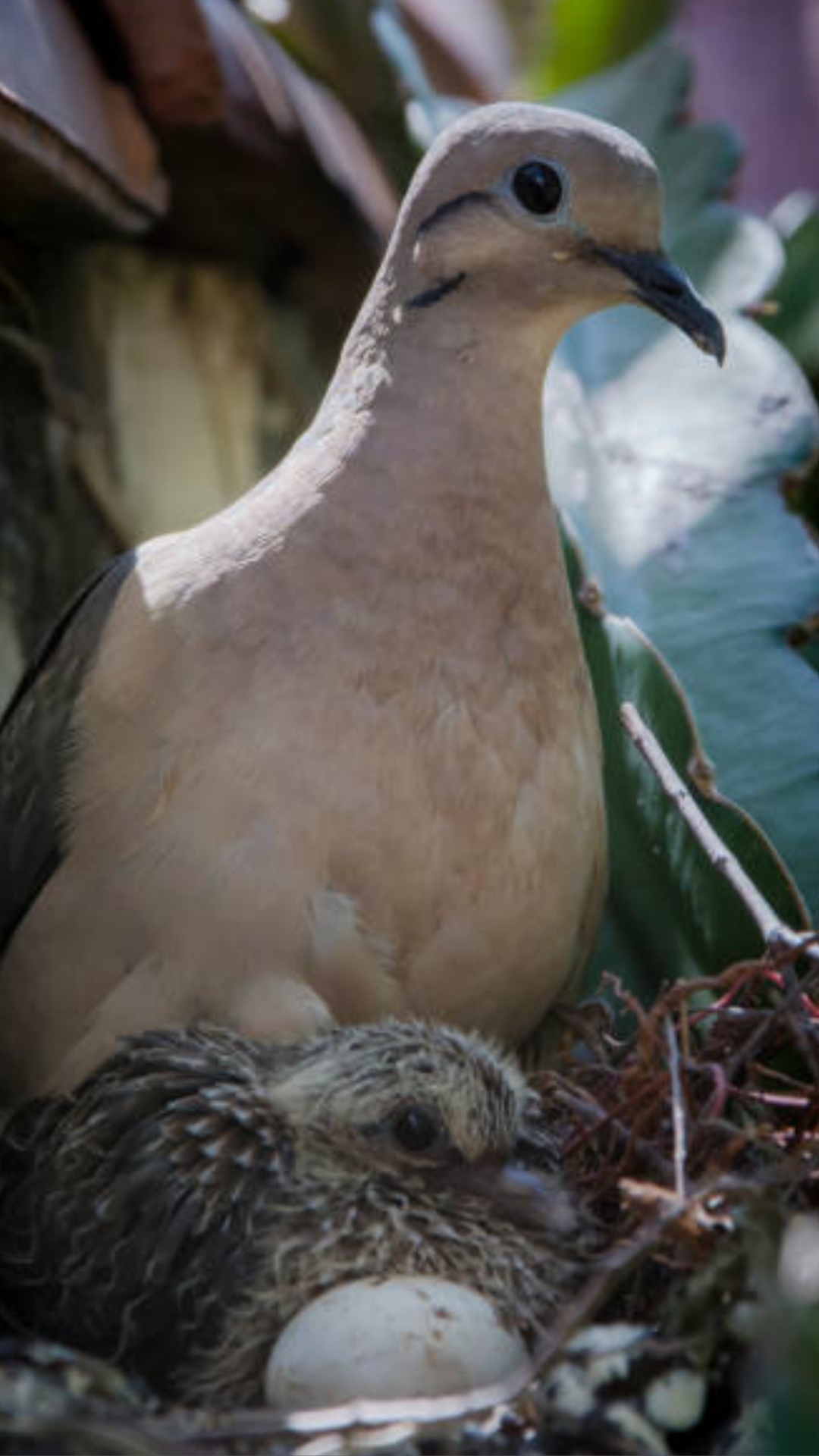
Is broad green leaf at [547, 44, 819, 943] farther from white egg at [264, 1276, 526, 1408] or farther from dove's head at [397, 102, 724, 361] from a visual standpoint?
white egg at [264, 1276, 526, 1408]

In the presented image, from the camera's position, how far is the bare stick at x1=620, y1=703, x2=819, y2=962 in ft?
7.07

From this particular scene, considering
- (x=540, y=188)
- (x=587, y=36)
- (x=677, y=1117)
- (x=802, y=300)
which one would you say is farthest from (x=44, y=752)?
(x=587, y=36)

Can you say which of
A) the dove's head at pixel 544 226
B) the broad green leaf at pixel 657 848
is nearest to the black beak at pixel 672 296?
the dove's head at pixel 544 226

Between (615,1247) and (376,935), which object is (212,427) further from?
(615,1247)

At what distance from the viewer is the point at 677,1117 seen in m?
1.96

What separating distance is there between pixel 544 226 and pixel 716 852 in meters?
0.79

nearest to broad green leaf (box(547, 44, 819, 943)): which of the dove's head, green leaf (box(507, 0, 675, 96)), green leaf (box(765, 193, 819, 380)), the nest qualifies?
green leaf (box(765, 193, 819, 380))

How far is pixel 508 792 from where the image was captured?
2.54 m

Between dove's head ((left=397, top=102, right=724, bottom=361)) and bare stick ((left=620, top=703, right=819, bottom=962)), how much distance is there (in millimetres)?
473

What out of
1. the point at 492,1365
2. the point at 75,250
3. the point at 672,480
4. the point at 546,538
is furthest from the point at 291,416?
the point at 492,1365

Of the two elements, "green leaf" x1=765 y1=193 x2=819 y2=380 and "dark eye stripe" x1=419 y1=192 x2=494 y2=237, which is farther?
"green leaf" x1=765 y1=193 x2=819 y2=380

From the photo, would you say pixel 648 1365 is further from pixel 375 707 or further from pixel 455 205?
pixel 455 205

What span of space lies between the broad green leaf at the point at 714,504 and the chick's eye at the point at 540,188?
0.53 m

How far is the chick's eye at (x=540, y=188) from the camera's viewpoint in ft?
8.45
